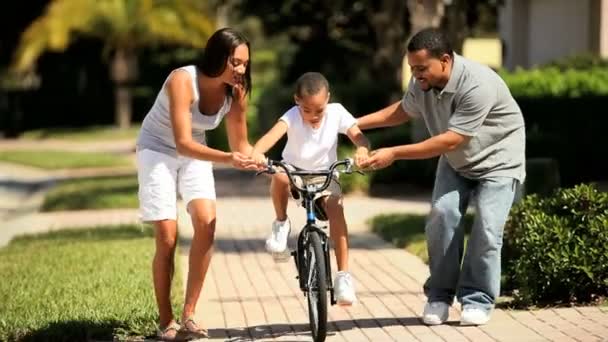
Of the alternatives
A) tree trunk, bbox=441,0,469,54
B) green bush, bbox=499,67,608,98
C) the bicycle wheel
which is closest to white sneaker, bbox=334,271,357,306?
the bicycle wheel

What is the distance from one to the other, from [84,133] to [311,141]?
36054mm

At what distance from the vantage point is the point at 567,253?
837 centimetres

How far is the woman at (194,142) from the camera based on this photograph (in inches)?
286

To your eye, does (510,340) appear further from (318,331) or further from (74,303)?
(74,303)

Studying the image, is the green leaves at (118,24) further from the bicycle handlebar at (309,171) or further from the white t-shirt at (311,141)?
the bicycle handlebar at (309,171)

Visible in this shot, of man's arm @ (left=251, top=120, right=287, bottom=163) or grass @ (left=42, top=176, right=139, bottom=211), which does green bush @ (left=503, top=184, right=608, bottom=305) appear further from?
grass @ (left=42, top=176, right=139, bottom=211)

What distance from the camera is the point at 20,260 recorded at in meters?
11.8

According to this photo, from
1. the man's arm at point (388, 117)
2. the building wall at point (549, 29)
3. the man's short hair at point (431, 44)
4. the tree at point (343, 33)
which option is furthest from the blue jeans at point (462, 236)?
the building wall at point (549, 29)

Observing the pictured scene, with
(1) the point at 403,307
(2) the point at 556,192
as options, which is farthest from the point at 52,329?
(2) the point at 556,192

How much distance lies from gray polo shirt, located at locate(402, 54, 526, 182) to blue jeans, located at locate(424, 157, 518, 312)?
0.10 metres

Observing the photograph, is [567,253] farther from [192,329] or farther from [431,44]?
[192,329]

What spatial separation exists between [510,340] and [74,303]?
3.12 meters

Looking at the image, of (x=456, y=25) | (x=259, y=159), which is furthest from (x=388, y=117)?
(x=456, y=25)

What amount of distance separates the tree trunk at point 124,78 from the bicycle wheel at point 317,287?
35.2 m
